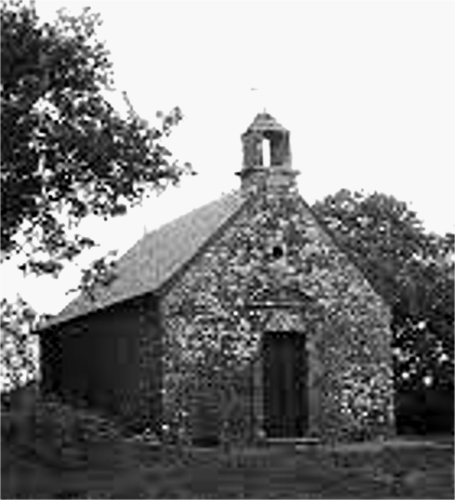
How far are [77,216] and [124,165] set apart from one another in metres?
1.42

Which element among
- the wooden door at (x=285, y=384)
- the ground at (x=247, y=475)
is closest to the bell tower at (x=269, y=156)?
the wooden door at (x=285, y=384)

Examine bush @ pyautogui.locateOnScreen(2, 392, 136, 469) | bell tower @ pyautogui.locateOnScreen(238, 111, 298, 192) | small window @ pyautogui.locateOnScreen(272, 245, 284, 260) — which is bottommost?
bush @ pyautogui.locateOnScreen(2, 392, 136, 469)

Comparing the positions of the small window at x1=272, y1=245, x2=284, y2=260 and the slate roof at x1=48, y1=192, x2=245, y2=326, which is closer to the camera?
the slate roof at x1=48, y1=192, x2=245, y2=326

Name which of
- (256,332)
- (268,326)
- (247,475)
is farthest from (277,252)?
(247,475)

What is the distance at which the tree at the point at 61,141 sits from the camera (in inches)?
957

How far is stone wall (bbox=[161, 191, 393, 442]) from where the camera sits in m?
34.8

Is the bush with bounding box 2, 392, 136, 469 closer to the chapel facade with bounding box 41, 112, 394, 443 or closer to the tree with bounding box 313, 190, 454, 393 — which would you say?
the chapel facade with bounding box 41, 112, 394, 443

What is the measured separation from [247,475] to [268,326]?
1099 cm

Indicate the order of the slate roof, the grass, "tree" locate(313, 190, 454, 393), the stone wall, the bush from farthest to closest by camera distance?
"tree" locate(313, 190, 454, 393)
the slate roof
the stone wall
the bush
the grass

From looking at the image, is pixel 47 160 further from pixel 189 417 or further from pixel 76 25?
pixel 189 417

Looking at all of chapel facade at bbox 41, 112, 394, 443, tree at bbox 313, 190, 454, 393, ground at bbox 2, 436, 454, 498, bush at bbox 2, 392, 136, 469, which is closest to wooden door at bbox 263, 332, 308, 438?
chapel facade at bbox 41, 112, 394, 443

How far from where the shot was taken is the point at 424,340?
158 feet

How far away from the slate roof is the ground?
7.47m

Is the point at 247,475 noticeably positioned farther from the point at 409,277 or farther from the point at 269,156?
the point at 409,277
